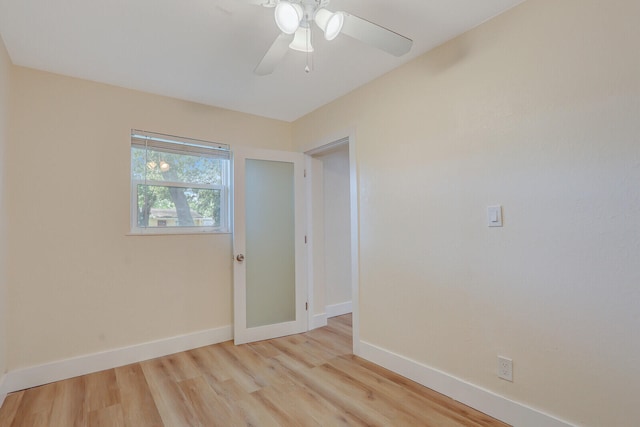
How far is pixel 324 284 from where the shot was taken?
11.9 ft

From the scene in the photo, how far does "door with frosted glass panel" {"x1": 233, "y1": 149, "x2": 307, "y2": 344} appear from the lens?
3.11 metres

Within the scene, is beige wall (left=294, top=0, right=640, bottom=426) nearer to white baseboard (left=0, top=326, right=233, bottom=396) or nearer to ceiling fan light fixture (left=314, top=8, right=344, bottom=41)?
ceiling fan light fixture (left=314, top=8, right=344, bottom=41)

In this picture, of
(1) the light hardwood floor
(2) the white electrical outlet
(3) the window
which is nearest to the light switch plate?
(2) the white electrical outlet

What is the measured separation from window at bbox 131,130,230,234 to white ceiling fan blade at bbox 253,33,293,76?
1492mm

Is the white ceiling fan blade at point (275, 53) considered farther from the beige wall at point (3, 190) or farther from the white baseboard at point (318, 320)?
the white baseboard at point (318, 320)

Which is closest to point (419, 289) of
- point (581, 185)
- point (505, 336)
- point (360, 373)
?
point (505, 336)

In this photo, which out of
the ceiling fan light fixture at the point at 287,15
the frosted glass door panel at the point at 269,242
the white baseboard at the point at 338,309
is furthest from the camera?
the white baseboard at the point at 338,309

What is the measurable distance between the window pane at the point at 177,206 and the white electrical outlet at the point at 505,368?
2.70 metres

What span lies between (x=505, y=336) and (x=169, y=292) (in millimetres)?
2714

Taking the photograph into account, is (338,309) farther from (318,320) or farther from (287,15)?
(287,15)

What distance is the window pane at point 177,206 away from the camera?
9.24ft

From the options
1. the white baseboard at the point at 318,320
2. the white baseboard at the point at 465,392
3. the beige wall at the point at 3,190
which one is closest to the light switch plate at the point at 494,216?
the white baseboard at the point at 465,392

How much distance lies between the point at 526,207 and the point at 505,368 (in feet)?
3.08

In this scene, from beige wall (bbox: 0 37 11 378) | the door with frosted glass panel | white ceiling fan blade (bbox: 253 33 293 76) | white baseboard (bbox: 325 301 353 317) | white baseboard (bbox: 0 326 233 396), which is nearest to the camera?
white ceiling fan blade (bbox: 253 33 293 76)
